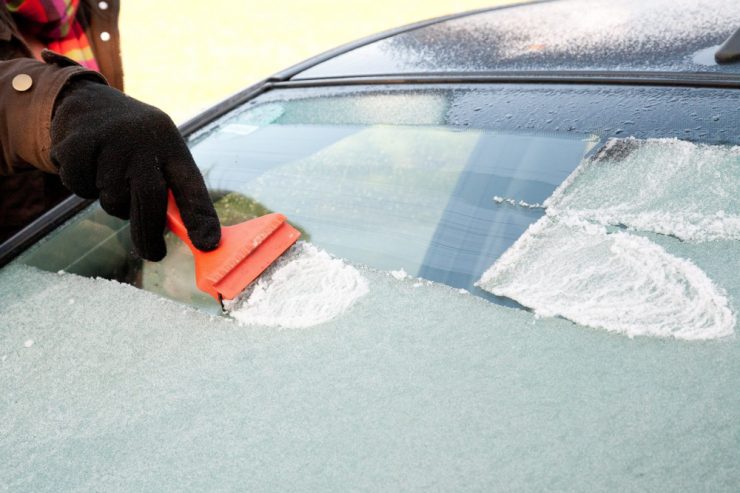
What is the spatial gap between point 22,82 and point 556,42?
1370mm

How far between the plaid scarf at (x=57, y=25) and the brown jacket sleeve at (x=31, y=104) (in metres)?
0.62

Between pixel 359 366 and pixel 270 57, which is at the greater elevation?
pixel 359 366

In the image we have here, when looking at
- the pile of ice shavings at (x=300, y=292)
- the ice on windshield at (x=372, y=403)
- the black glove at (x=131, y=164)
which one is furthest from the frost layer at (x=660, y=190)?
the black glove at (x=131, y=164)

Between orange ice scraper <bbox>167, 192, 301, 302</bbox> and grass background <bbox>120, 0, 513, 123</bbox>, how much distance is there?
4.46m

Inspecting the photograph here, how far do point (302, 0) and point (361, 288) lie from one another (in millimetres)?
10072

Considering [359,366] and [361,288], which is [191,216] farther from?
[359,366]

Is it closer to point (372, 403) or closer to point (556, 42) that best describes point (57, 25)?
point (556, 42)

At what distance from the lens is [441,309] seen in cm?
92

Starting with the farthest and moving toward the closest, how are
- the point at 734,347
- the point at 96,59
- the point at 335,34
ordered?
1. the point at 335,34
2. the point at 96,59
3. the point at 734,347

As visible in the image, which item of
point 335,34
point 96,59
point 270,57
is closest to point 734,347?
point 96,59

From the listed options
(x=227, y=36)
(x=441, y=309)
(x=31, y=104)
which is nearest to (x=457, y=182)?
(x=441, y=309)

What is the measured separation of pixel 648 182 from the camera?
107 centimetres

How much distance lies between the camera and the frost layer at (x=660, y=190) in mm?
961

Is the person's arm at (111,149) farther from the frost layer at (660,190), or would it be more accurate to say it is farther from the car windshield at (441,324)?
the frost layer at (660,190)
